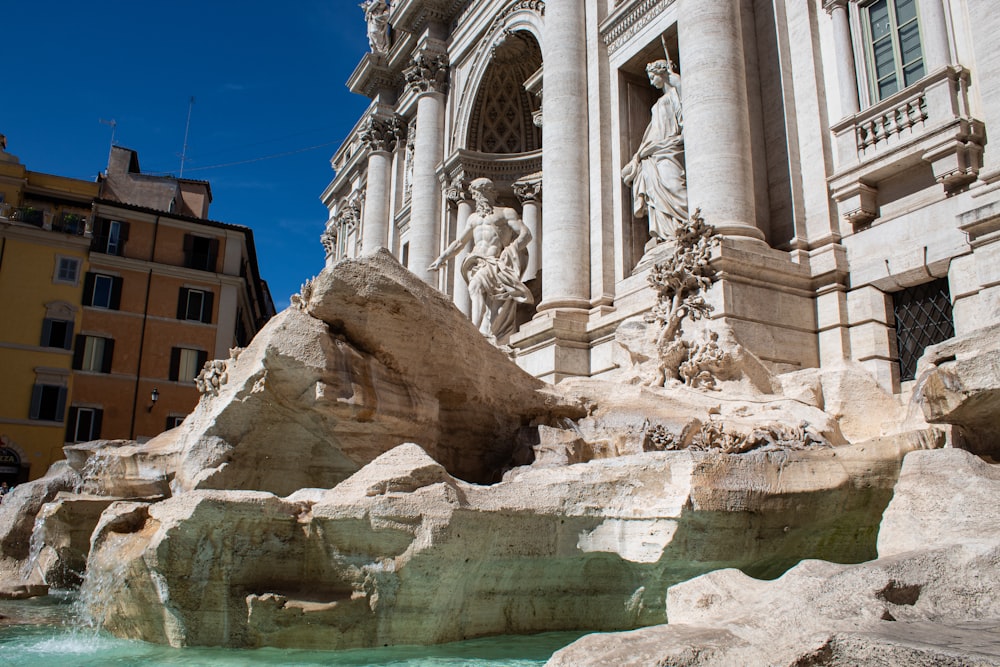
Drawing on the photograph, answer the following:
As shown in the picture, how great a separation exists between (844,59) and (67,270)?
78.4 ft

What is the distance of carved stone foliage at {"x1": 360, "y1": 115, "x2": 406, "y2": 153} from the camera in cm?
2634

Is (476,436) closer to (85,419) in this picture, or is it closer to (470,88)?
(470,88)

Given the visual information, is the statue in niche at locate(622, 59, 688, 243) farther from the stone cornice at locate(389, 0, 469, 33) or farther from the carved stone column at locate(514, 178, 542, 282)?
the stone cornice at locate(389, 0, 469, 33)

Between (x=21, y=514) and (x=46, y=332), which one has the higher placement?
(x=46, y=332)

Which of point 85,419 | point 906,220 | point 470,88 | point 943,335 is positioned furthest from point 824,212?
point 85,419

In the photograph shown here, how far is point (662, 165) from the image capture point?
13484 mm

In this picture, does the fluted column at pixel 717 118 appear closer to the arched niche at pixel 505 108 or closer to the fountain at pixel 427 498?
the fountain at pixel 427 498

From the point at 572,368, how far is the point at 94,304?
19208 mm

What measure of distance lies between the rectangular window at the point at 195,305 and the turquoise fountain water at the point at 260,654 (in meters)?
24.2

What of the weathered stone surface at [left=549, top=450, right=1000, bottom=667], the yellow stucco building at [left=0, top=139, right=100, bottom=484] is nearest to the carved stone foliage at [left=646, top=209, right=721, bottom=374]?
the weathered stone surface at [left=549, top=450, right=1000, bottom=667]

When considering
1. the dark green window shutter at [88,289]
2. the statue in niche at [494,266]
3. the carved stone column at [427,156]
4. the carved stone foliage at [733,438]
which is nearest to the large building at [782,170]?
the statue in niche at [494,266]

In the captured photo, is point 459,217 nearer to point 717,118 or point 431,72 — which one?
point 431,72

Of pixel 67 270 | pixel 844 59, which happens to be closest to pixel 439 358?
pixel 844 59

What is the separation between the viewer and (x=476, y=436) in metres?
7.34
